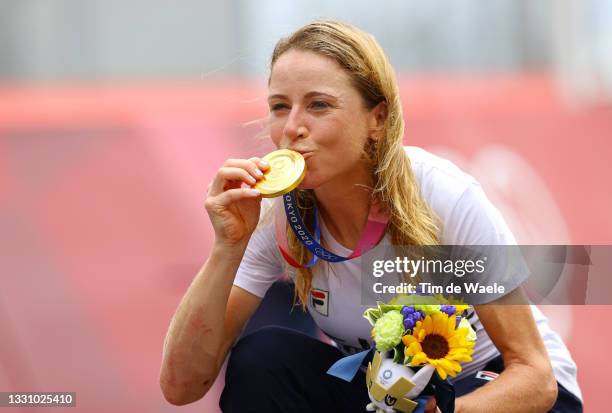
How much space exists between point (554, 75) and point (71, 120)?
2893mm

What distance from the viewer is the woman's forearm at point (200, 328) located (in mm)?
2602

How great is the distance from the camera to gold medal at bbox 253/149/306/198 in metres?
2.42

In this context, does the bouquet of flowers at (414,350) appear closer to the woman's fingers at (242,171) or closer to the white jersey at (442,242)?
the white jersey at (442,242)

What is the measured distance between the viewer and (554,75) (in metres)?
6.02

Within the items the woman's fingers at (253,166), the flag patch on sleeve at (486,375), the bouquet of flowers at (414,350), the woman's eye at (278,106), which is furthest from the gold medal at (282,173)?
the flag patch on sleeve at (486,375)

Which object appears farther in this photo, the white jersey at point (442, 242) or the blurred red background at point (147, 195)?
the blurred red background at point (147, 195)

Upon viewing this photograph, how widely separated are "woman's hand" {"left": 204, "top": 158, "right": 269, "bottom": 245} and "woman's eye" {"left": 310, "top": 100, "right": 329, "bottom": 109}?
0.21 metres

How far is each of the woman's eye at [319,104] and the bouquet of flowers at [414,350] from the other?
0.58m

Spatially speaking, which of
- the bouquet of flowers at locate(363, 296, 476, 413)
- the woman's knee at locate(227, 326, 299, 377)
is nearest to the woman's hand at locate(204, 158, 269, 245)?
the woman's knee at locate(227, 326, 299, 377)

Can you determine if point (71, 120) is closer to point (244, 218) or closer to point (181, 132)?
point (181, 132)

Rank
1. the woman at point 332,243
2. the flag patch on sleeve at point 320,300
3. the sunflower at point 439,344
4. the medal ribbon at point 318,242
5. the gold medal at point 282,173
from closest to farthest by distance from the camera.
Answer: the sunflower at point 439,344 → the gold medal at point 282,173 → the woman at point 332,243 → the medal ribbon at point 318,242 → the flag patch on sleeve at point 320,300

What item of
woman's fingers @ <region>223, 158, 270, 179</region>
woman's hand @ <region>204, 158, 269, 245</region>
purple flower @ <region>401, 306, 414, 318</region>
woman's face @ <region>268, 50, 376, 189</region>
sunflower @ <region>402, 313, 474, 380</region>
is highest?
woman's face @ <region>268, 50, 376, 189</region>

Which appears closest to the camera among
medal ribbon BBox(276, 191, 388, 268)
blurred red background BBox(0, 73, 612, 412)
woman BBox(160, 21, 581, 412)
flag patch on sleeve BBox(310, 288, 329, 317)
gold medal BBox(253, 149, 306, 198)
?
gold medal BBox(253, 149, 306, 198)

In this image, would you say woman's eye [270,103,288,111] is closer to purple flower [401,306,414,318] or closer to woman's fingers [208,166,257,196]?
Result: woman's fingers [208,166,257,196]
